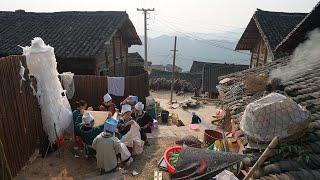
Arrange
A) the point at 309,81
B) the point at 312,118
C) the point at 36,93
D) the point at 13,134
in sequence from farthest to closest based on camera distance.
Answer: the point at 36,93
the point at 13,134
the point at 309,81
the point at 312,118

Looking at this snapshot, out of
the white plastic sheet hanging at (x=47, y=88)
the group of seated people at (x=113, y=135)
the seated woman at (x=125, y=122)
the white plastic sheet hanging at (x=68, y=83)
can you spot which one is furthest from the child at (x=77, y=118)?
the white plastic sheet hanging at (x=68, y=83)

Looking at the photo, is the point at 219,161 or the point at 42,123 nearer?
the point at 219,161

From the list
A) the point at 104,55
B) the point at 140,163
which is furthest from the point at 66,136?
the point at 104,55

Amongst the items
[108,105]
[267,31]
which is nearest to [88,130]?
[108,105]

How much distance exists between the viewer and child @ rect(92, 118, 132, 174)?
8.34 metres

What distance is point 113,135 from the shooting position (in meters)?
8.70

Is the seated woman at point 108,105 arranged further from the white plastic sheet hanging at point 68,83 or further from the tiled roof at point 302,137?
the tiled roof at point 302,137

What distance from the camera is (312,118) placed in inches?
174

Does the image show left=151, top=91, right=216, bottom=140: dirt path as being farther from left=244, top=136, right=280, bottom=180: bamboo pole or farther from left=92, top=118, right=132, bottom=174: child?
left=244, top=136, right=280, bottom=180: bamboo pole

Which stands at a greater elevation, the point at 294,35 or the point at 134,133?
the point at 294,35

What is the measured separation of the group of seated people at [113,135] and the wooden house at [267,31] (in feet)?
24.1

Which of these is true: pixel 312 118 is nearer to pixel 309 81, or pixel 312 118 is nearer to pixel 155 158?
pixel 309 81

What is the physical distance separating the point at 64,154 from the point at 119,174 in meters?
2.70

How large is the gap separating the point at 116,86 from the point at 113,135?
5831 mm
